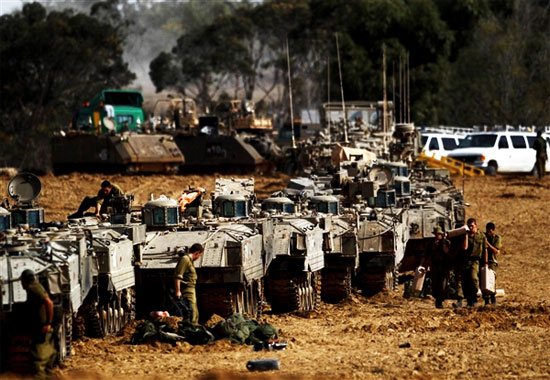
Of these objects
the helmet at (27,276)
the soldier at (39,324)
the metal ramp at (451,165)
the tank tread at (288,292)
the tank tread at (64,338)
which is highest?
the helmet at (27,276)

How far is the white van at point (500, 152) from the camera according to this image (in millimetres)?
48375

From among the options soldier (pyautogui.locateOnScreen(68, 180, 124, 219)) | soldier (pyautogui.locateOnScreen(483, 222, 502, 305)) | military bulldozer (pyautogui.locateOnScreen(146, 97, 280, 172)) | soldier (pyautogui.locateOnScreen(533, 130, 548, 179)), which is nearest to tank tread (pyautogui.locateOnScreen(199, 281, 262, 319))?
Result: soldier (pyautogui.locateOnScreen(68, 180, 124, 219))

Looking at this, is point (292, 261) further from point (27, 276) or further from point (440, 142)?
point (440, 142)

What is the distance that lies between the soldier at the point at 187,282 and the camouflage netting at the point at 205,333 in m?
0.49

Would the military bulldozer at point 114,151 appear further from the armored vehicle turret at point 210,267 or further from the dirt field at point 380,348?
the armored vehicle turret at point 210,267

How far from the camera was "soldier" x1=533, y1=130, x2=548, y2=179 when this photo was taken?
A: 45.7 meters

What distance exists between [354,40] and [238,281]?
50585mm

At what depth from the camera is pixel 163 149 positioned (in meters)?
45.7

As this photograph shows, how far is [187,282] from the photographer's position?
16.5 m

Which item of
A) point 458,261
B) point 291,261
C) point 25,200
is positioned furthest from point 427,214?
point 25,200

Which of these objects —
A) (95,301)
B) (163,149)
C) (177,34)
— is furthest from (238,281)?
(177,34)

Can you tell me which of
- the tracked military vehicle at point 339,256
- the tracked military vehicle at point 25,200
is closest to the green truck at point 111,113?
the tracked military vehicle at point 339,256

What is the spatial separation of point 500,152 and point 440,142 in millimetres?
2952

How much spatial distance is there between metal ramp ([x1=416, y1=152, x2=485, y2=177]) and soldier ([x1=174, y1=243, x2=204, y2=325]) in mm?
30231
